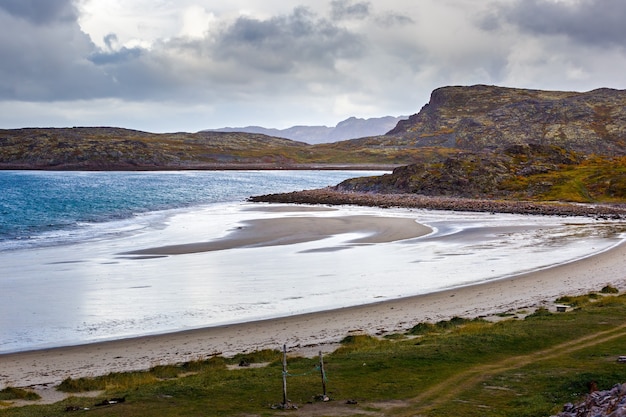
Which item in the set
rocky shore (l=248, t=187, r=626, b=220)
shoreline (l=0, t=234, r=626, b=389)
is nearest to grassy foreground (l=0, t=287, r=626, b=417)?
shoreline (l=0, t=234, r=626, b=389)

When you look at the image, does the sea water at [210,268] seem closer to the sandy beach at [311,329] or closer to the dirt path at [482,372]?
the sandy beach at [311,329]

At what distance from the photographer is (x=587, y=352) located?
2105 centimetres

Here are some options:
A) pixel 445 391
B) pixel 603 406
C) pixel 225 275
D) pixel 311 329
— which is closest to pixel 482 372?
pixel 445 391

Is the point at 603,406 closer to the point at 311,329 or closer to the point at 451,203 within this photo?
the point at 311,329

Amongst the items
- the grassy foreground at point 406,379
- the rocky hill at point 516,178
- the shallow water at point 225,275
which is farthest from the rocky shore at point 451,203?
the grassy foreground at point 406,379

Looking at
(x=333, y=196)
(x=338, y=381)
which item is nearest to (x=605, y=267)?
(x=338, y=381)

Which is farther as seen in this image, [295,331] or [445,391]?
[295,331]

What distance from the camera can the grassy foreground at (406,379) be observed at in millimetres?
16641

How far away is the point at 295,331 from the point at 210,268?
656 inches

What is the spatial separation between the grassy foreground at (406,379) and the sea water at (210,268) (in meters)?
7.08

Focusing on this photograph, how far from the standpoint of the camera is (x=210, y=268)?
42219 millimetres

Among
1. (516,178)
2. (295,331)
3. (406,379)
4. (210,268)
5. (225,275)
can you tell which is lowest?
(295,331)

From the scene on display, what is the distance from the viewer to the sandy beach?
2244cm

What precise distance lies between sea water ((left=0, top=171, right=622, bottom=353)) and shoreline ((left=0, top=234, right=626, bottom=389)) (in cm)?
132
